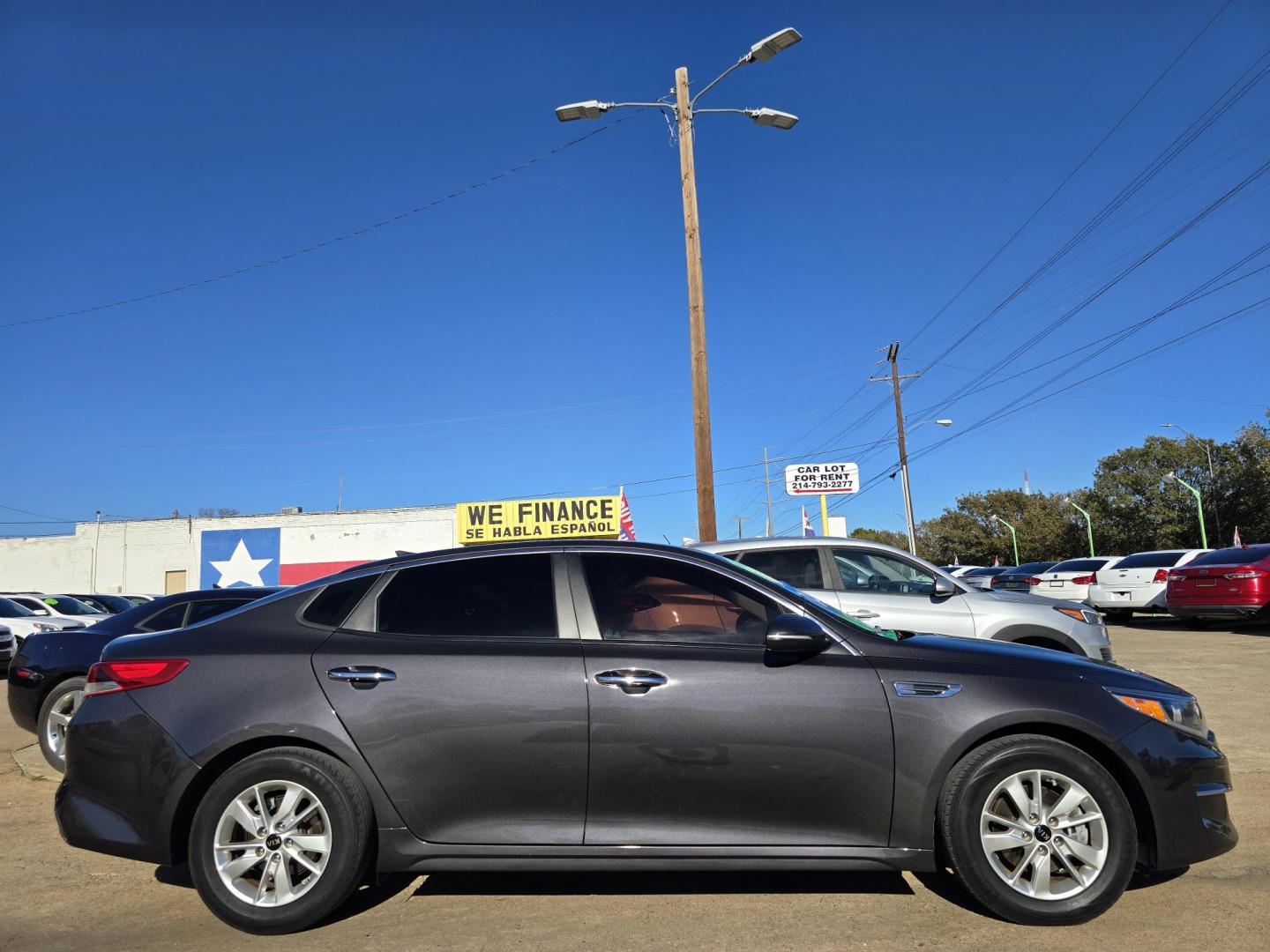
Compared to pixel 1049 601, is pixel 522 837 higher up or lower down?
lower down

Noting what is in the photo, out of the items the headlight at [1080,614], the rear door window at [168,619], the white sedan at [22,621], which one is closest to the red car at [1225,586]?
the headlight at [1080,614]

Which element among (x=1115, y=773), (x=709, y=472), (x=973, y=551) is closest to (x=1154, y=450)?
(x=973, y=551)

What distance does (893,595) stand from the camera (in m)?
7.91

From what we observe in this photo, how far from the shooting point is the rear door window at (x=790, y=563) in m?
8.03

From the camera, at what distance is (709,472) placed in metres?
11.7

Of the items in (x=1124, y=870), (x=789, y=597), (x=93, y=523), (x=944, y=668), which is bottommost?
(x=1124, y=870)

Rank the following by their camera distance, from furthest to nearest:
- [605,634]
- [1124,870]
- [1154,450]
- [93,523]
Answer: [1154,450], [93,523], [605,634], [1124,870]

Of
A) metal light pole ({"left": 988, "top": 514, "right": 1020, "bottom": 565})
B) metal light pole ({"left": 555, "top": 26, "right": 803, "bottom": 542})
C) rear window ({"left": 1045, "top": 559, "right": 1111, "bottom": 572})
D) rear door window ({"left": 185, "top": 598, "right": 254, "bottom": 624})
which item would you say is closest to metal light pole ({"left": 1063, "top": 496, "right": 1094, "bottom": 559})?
metal light pole ({"left": 988, "top": 514, "right": 1020, "bottom": 565})

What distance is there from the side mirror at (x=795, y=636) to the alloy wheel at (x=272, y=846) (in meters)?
1.98

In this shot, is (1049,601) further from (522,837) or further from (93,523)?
(93,523)

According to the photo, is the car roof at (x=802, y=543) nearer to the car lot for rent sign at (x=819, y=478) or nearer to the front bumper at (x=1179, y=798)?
the front bumper at (x=1179, y=798)

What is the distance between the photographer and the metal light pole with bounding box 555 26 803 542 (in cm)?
1151

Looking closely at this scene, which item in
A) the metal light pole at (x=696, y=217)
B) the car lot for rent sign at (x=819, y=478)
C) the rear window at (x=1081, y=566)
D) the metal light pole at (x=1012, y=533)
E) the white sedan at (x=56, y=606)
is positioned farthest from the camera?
the metal light pole at (x=1012, y=533)

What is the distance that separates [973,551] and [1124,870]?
96.4 meters
